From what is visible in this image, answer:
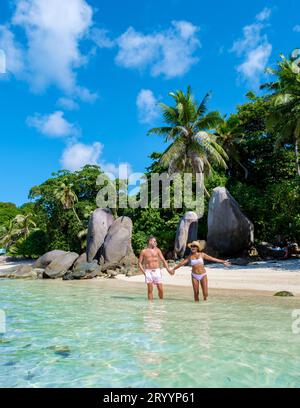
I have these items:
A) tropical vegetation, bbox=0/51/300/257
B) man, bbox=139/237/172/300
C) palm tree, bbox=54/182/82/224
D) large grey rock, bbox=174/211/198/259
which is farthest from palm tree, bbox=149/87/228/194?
man, bbox=139/237/172/300

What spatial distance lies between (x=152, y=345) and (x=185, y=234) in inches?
622

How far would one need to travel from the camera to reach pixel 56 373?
442cm

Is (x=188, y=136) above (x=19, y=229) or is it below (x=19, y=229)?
above

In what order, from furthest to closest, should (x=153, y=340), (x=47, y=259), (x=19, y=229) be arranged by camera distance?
(x=19, y=229) < (x=47, y=259) < (x=153, y=340)

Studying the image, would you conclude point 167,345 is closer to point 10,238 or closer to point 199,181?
point 199,181

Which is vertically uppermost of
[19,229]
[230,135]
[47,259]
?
[230,135]


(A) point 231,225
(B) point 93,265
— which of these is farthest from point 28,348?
(A) point 231,225

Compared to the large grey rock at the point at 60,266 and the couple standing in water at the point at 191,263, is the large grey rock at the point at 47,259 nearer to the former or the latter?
the large grey rock at the point at 60,266

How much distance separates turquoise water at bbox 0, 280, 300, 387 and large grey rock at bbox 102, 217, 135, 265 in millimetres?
11043

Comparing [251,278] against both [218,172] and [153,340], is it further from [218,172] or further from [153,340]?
[218,172]

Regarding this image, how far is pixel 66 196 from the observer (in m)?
28.4

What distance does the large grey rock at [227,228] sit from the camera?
1989 cm
